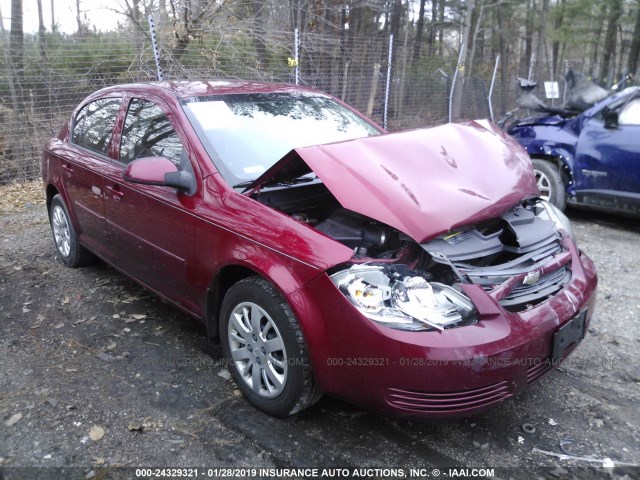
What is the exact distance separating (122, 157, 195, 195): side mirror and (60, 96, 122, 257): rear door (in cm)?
98

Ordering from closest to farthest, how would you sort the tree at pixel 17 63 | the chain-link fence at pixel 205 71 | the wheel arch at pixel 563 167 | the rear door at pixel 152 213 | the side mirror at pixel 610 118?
the rear door at pixel 152 213 → the side mirror at pixel 610 118 → the wheel arch at pixel 563 167 → the tree at pixel 17 63 → the chain-link fence at pixel 205 71

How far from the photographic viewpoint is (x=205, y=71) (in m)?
9.36

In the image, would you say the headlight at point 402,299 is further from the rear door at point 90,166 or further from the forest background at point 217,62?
the forest background at point 217,62

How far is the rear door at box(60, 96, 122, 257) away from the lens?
3.97m

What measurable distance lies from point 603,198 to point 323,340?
16.3 ft

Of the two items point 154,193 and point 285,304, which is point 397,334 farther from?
point 154,193

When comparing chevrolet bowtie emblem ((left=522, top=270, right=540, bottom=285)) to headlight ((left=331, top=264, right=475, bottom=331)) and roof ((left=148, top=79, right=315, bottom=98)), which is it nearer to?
headlight ((left=331, top=264, right=475, bottom=331))

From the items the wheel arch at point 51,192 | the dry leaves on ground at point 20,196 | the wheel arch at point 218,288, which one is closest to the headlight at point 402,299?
the wheel arch at point 218,288

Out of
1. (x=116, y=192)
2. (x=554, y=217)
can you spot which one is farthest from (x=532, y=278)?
(x=116, y=192)

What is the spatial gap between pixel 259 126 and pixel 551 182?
4465 mm

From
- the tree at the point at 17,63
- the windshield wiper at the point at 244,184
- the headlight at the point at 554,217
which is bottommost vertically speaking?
the headlight at the point at 554,217

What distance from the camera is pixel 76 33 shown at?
9273 mm

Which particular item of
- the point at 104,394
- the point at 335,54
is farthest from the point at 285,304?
the point at 335,54

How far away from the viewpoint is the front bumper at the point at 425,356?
2.19 meters
